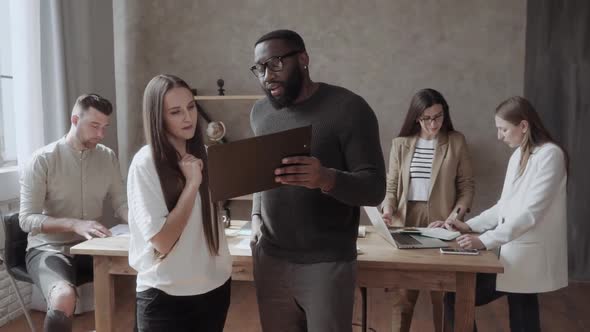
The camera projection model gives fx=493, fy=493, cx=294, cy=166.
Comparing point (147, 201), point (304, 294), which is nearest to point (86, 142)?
point (147, 201)

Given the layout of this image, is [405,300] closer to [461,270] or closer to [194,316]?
[461,270]

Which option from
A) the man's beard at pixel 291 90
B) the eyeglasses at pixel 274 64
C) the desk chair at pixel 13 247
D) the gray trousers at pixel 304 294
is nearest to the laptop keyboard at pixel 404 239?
the gray trousers at pixel 304 294

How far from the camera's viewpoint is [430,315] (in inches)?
134

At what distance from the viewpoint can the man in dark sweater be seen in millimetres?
1511

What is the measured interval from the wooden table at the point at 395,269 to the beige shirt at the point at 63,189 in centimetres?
50

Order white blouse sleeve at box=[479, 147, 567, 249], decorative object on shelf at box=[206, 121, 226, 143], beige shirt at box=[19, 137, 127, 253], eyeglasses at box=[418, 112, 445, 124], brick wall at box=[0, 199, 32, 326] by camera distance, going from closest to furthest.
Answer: white blouse sleeve at box=[479, 147, 567, 249], beige shirt at box=[19, 137, 127, 253], eyeglasses at box=[418, 112, 445, 124], brick wall at box=[0, 199, 32, 326], decorative object on shelf at box=[206, 121, 226, 143]

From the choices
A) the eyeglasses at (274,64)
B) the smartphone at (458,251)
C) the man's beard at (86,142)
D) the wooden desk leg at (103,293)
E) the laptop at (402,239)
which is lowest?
the wooden desk leg at (103,293)

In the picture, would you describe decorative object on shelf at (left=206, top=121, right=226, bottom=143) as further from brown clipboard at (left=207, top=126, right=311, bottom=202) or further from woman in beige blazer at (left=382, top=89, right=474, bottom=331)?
brown clipboard at (left=207, top=126, right=311, bottom=202)

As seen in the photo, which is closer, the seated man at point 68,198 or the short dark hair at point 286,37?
the short dark hair at point 286,37

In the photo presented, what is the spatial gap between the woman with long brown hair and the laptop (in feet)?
2.41

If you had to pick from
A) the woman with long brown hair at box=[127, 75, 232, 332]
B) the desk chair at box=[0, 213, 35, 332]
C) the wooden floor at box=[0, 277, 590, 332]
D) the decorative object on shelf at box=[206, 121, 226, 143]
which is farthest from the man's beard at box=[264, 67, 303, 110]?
the decorative object on shelf at box=[206, 121, 226, 143]

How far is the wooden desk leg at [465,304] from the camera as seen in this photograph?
1869mm

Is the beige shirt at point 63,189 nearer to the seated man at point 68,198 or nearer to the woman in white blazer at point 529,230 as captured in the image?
the seated man at point 68,198

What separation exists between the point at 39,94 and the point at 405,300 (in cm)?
261
